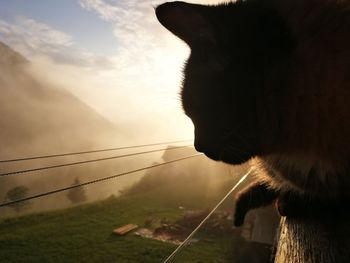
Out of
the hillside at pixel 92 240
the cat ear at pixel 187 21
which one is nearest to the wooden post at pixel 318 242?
the cat ear at pixel 187 21

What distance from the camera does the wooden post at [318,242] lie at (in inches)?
32.1

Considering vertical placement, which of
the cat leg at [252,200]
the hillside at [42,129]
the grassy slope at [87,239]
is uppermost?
the cat leg at [252,200]

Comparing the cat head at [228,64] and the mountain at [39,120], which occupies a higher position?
the cat head at [228,64]

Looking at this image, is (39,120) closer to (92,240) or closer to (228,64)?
(92,240)

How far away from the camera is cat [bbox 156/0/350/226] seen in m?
1.13

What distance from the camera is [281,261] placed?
3.71 feet

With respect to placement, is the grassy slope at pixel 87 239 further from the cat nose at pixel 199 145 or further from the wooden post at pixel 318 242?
the wooden post at pixel 318 242

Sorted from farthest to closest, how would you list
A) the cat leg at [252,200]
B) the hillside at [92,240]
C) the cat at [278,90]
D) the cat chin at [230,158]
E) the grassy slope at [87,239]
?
the grassy slope at [87,239], the hillside at [92,240], the cat leg at [252,200], the cat chin at [230,158], the cat at [278,90]

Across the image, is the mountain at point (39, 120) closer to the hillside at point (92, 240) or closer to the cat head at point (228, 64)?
the hillside at point (92, 240)

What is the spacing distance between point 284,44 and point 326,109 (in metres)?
0.30

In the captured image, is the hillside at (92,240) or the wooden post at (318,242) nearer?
A: the wooden post at (318,242)

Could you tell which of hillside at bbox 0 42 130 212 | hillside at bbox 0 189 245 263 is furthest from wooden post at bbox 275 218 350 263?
hillside at bbox 0 42 130 212

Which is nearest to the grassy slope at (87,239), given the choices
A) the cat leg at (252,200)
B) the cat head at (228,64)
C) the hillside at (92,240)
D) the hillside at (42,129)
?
the hillside at (92,240)

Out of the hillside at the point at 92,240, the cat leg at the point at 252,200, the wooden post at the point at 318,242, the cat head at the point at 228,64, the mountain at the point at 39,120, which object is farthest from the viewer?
the mountain at the point at 39,120
